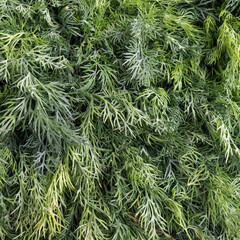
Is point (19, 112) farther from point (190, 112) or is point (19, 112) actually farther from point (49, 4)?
point (190, 112)

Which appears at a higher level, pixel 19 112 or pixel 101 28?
pixel 101 28

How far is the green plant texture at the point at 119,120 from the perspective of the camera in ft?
2.84

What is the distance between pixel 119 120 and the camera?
3.15 feet

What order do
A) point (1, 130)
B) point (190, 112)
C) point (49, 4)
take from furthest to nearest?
point (190, 112) → point (49, 4) → point (1, 130)

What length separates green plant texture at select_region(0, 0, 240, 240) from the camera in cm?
86

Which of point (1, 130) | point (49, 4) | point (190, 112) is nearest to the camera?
point (1, 130)

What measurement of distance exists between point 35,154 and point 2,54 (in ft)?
1.14

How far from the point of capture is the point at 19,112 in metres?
0.88

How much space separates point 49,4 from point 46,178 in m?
0.59

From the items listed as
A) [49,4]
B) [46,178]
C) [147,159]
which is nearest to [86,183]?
[46,178]

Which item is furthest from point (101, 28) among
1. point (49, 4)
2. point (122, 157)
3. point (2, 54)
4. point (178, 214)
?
point (178, 214)

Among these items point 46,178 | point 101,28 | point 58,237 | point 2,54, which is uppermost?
point 101,28

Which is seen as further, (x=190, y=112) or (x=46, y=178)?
(x=190, y=112)

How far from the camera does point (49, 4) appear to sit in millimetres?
926
